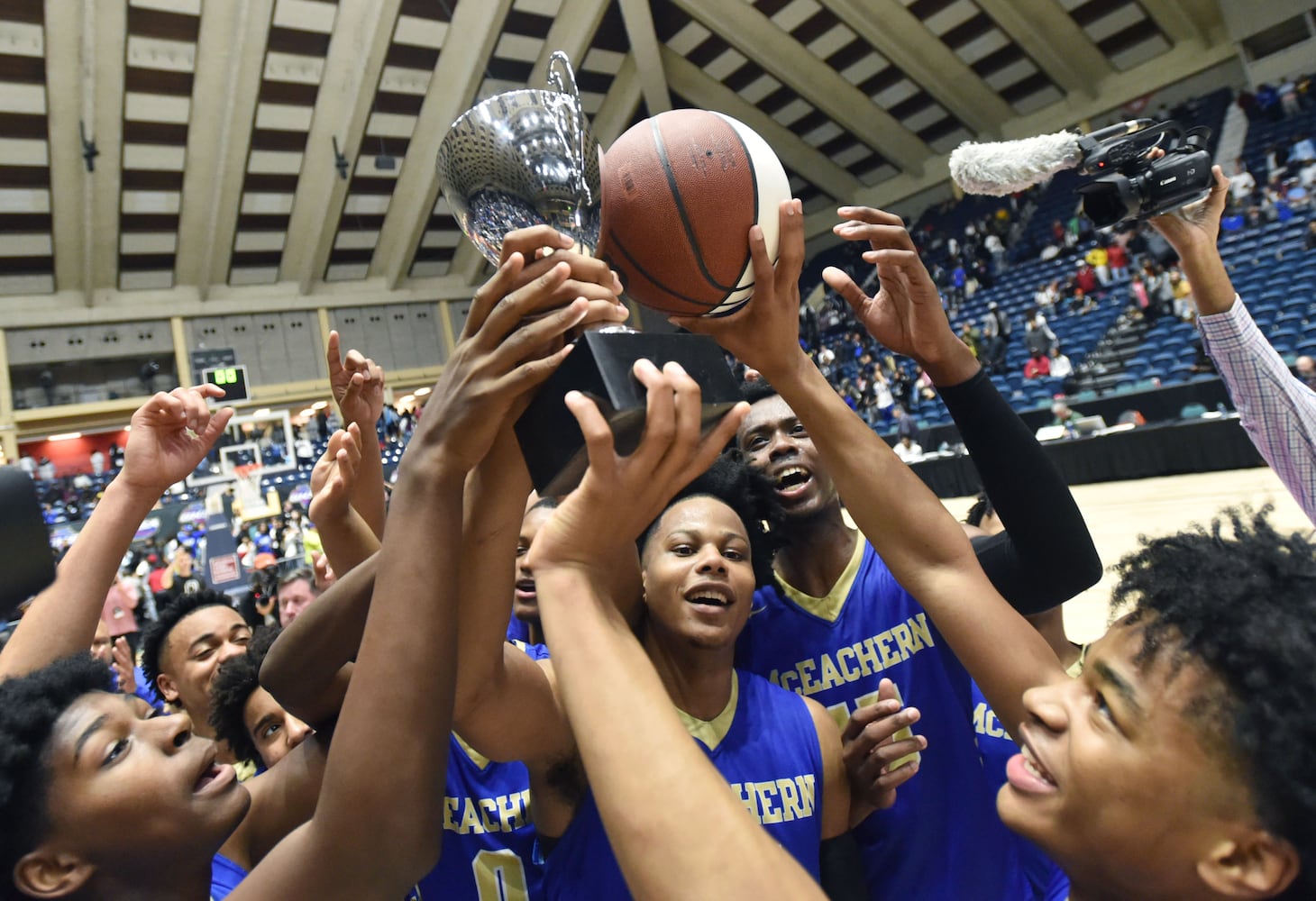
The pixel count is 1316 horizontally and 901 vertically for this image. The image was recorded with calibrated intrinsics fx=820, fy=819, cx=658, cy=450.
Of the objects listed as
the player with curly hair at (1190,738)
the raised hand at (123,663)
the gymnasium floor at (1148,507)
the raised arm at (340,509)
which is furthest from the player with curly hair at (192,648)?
the gymnasium floor at (1148,507)

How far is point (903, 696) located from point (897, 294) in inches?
33.2

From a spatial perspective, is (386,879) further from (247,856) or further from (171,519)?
(171,519)

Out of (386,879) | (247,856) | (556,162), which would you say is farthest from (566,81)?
(247,856)

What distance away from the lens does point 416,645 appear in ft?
3.01

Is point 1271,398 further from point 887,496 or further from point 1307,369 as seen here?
point 1307,369

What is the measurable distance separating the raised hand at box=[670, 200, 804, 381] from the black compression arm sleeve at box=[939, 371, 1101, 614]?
1.20ft

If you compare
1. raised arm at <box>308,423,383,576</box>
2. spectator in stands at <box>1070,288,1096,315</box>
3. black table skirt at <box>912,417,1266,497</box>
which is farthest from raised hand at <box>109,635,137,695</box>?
spectator in stands at <box>1070,288,1096,315</box>

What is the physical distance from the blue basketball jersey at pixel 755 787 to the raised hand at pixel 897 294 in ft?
2.30

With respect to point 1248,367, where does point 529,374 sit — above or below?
above

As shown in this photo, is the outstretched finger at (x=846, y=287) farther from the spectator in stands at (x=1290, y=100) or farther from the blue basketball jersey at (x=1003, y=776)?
the spectator in stands at (x=1290, y=100)

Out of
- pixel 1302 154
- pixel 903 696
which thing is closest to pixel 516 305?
pixel 903 696

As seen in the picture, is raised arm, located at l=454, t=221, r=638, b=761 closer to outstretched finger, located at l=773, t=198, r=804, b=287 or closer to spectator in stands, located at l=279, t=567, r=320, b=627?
outstretched finger, located at l=773, t=198, r=804, b=287

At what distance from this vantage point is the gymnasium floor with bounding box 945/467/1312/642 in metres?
5.09

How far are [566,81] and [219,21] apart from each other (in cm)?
1547
